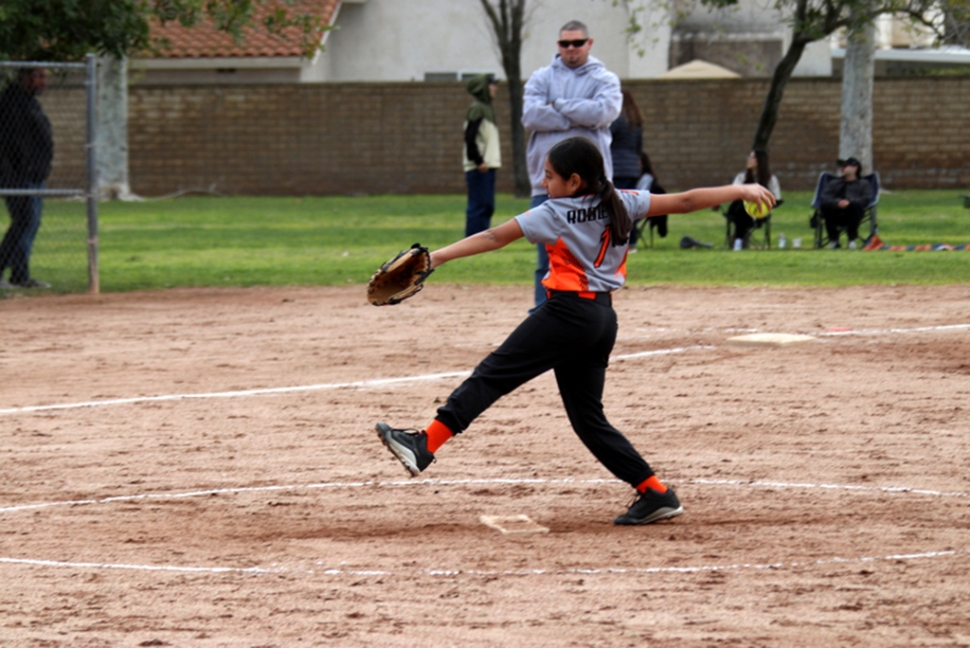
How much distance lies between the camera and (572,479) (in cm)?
648

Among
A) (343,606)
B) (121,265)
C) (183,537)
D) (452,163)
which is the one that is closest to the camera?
(343,606)

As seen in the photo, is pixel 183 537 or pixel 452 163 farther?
pixel 452 163

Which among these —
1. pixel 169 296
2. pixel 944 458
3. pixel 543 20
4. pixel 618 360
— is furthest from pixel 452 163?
pixel 944 458

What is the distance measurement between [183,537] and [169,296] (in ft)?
29.4

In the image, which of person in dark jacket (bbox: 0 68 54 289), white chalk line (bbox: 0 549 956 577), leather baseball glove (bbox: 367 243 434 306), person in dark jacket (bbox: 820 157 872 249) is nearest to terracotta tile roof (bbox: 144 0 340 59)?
person in dark jacket (bbox: 820 157 872 249)

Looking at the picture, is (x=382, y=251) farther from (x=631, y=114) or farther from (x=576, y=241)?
(x=576, y=241)

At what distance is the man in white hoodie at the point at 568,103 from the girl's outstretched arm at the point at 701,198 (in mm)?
4344

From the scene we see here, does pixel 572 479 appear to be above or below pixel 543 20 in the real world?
below

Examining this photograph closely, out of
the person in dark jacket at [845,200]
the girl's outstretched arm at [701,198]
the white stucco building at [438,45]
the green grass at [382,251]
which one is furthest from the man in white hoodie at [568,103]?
the white stucco building at [438,45]

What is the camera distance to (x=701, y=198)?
5621 mm

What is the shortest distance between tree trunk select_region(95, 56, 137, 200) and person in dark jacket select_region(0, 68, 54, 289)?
54.3 ft

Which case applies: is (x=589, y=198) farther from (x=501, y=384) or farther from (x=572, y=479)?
(x=572, y=479)

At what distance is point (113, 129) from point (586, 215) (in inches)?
1090

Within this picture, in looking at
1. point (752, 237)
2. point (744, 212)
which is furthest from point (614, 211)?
point (752, 237)
